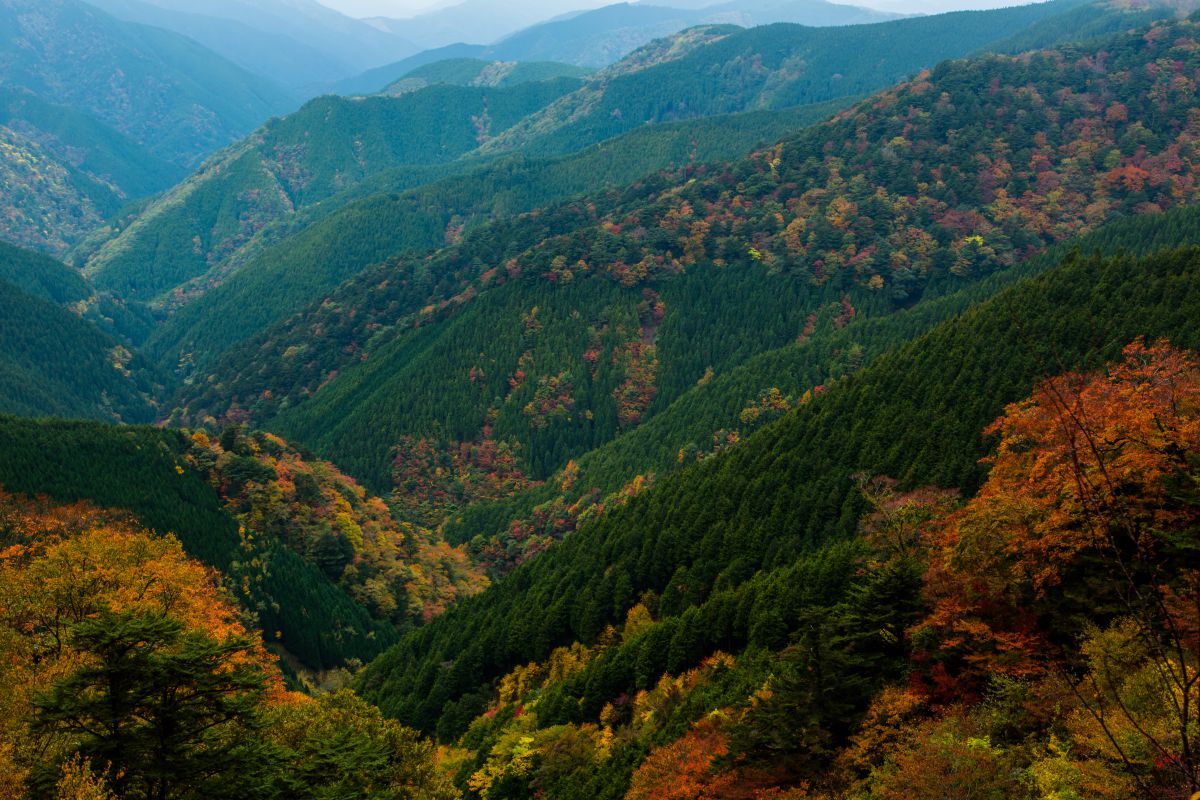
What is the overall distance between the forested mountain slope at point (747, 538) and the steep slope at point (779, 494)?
25cm

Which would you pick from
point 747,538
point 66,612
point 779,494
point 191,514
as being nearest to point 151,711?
point 66,612

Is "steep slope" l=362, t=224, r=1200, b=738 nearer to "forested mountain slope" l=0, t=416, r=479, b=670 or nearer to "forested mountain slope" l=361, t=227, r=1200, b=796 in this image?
"forested mountain slope" l=361, t=227, r=1200, b=796

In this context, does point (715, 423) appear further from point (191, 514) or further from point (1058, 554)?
point (1058, 554)

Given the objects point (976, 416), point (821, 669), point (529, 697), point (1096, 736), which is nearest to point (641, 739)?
point (821, 669)

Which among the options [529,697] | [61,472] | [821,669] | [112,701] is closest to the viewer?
[112,701]

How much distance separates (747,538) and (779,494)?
28.1 feet

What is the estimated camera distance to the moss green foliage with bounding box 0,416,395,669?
11981 cm

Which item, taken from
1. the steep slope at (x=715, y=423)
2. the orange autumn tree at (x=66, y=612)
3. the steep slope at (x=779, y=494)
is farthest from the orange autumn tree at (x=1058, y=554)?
the steep slope at (x=715, y=423)

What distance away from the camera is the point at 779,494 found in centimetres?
10162

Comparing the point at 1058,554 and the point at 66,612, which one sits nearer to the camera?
the point at 1058,554

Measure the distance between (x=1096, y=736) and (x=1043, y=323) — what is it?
90.6m

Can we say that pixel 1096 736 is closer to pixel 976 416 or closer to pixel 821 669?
pixel 821 669

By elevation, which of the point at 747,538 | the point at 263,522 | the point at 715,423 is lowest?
the point at 715,423

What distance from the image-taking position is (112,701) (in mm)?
36688
